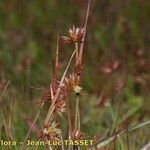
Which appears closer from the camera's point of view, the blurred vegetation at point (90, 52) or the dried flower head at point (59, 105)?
the dried flower head at point (59, 105)

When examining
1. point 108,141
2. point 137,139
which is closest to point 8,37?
point 137,139

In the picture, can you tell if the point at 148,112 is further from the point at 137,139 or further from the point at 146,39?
the point at 146,39

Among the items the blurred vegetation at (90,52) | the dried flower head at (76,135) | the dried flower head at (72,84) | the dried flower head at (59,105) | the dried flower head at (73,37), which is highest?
the blurred vegetation at (90,52)

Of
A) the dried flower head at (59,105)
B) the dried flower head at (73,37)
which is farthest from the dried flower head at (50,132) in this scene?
the dried flower head at (73,37)

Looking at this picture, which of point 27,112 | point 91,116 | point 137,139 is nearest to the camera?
point 137,139

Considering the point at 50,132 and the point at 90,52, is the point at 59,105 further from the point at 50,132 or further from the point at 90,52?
the point at 90,52

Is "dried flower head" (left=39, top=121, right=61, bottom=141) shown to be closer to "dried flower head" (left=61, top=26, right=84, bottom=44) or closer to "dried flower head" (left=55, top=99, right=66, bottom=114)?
"dried flower head" (left=55, top=99, right=66, bottom=114)

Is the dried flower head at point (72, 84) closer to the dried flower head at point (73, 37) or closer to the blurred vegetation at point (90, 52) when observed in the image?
the dried flower head at point (73, 37)

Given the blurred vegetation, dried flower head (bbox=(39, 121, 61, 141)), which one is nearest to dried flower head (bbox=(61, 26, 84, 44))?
dried flower head (bbox=(39, 121, 61, 141))
